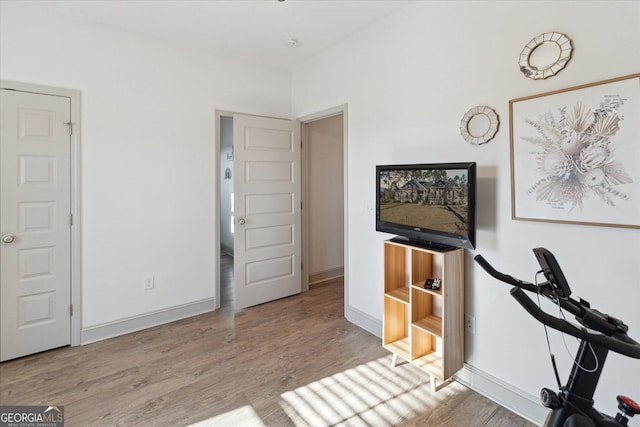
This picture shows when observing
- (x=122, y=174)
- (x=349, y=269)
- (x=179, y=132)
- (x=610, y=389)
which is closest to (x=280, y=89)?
(x=179, y=132)

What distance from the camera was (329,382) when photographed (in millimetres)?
2232

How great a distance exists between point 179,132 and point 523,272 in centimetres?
320

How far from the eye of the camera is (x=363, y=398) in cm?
207

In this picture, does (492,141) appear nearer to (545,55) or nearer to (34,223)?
(545,55)

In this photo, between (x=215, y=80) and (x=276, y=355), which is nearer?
(x=276, y=355)

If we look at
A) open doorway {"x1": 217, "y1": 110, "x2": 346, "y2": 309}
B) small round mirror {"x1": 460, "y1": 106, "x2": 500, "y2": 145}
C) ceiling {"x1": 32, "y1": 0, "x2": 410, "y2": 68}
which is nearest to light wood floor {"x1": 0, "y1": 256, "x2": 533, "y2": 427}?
open doorway {"x1": 217, "y1": 110, "x2": 346, "y2": 309}

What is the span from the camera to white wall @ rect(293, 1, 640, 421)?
5.12 ft

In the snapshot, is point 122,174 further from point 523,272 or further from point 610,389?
point 610,389

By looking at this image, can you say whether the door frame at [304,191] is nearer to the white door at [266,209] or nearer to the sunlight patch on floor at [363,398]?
the white door at [266,209]

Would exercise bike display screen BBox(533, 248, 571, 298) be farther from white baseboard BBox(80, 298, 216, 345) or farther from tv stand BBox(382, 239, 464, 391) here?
white baseboard BBox(80, 298, 216, 345)

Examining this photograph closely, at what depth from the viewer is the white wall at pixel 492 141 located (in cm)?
156

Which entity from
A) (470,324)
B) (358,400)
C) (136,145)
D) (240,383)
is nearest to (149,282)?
(136,145)

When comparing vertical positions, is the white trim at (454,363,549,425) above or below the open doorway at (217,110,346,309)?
below

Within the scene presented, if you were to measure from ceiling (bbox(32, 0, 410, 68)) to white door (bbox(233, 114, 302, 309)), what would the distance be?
0.81 meters
